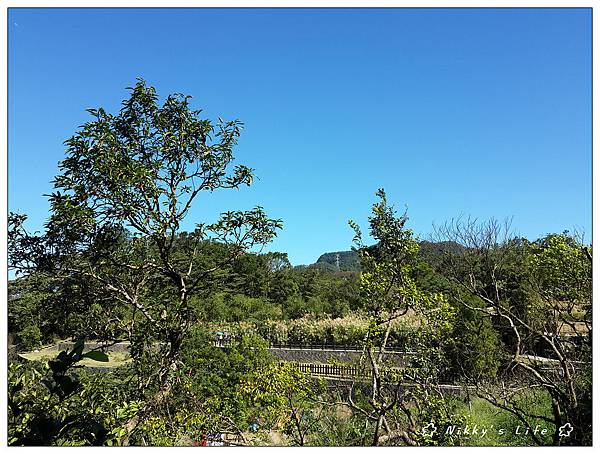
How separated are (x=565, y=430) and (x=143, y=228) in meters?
2.48

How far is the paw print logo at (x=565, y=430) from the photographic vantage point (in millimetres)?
2264

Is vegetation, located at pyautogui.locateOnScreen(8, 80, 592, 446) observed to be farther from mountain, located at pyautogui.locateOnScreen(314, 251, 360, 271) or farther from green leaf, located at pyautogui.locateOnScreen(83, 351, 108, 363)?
mountain, located at pyautogui.locateOnScreen(314, 251, 360, 271)

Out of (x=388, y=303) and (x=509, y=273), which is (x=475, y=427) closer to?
(x=388, y=303)

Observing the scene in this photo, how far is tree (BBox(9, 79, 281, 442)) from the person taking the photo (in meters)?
2.84

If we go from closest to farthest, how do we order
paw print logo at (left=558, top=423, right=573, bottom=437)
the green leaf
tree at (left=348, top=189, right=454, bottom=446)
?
the green leaf
paw print logo at (left=558, top=423, right=573, bottom=437)
tree at (left=348, top=189, right=454, bottom=446)

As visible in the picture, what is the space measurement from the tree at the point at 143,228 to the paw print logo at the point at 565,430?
6.18ft

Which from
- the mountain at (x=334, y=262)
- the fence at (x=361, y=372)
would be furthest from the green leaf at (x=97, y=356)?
the mountain at (x=334, y=262)

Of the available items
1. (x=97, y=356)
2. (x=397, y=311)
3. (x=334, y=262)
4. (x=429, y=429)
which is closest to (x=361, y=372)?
(x=397, y=311)

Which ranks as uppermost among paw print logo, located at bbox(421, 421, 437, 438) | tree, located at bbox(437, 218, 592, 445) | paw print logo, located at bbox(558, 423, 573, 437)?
tree, located at bbox(437, 218, 592, 445)

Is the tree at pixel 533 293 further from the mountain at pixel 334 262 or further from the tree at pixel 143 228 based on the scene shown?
the mountain at pixel 334 262

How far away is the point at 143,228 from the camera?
2941 mm

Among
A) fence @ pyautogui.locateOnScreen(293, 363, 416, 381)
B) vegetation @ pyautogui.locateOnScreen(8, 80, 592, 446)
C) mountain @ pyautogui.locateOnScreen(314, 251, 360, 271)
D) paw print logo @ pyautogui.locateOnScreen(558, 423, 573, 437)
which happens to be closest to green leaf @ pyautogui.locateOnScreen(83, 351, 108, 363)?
vegetation @ pyautogui.locateOnScreen(8, 80, 592, 446)

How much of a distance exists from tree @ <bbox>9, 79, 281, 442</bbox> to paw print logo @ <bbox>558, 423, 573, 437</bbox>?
6.18 ft
